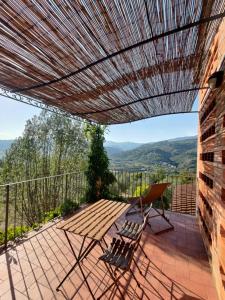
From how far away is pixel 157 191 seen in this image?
455 centimetres

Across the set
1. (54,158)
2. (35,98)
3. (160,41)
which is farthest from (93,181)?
(54,158)

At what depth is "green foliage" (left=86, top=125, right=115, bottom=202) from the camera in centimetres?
628

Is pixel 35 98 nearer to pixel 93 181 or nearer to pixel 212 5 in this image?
pixel 212 5

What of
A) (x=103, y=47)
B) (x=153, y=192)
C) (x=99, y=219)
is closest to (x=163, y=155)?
(x=153, y=192)

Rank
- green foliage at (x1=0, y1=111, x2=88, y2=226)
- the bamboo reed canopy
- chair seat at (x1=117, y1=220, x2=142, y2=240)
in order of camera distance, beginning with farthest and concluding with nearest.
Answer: green foliage at (x1=0, y1=111, x2=88, y2=226)
chair seat at (x1=117, y1=220, x2=142, y2=240)
the bamboo reed canopy

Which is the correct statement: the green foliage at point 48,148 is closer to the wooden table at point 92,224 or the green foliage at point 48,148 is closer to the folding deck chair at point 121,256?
the wooden table at point 92,224

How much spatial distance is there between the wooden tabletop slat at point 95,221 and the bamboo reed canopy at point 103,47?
5.55 feet

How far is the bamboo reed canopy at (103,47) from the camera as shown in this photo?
1.67 m

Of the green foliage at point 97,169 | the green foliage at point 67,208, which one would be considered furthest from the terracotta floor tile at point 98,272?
the green foliage at point 97,169

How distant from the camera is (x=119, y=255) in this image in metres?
2.56

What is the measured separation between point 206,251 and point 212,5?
342 cm

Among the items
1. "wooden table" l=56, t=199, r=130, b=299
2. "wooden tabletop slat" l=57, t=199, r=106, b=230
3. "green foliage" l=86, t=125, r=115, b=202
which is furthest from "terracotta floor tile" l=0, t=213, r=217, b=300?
"green foliage" l=86, t=125, r=115, b=202

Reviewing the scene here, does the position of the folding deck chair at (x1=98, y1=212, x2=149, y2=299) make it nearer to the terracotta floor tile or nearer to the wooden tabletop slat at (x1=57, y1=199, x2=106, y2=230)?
the terracotta floor tile

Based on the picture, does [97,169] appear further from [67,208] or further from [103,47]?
[103,47]
